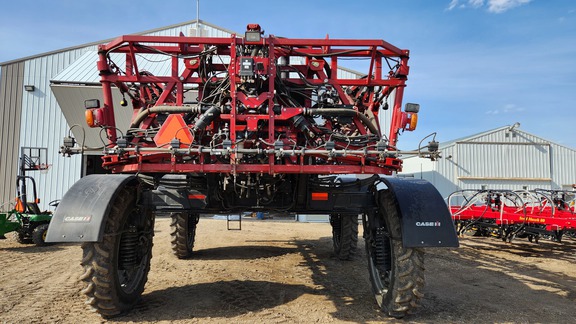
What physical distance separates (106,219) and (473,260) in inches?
282

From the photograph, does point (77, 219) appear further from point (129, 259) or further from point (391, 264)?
point (391, 264)

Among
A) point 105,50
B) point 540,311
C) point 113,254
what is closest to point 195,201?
point 113,254

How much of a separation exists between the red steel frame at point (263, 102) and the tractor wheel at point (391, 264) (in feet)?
1.86

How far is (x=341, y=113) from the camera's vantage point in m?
4.53

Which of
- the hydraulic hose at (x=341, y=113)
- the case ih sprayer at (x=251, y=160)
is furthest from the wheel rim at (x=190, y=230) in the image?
the hydraulic hose at (x=341, y=113)

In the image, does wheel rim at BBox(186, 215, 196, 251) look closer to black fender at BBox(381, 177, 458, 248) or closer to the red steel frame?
the red steel frame

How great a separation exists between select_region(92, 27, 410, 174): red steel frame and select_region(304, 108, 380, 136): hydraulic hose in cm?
6

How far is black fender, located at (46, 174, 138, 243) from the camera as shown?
12.3 feet

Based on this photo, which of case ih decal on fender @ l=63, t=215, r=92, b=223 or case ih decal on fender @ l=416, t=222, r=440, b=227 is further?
case ih decal on fender @ l=416, t=222, r=440, b=227

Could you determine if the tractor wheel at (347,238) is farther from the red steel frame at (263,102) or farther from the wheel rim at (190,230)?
the red steel frame at (263,102)

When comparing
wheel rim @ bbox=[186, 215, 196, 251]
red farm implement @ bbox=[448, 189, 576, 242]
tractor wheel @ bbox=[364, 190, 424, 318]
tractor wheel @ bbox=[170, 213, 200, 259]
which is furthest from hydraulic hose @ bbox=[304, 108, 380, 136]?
red farm implement @ bbox=[448, 189, 576, 242]

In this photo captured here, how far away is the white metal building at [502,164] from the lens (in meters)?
20.8

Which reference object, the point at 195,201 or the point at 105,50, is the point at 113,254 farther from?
the point at 105,50

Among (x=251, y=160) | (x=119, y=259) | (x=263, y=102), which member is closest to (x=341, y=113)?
(x=263, y=102)
